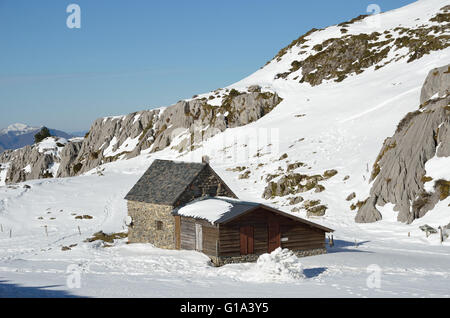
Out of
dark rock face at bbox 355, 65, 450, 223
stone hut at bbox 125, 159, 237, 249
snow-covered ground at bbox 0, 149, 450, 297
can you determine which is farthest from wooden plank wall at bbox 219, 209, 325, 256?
dark rock face at bbox 355, 65, 450, 223

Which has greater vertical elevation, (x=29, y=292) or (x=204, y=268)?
(x=204, y=268)

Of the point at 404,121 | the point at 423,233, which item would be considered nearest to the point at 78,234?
the point at 423,233

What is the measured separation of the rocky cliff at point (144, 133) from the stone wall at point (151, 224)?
5236 centimetres

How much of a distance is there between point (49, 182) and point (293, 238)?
1982 inches

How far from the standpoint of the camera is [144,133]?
376 feet

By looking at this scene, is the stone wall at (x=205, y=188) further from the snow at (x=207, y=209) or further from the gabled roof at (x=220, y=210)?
the snow at (x=207, y=209)

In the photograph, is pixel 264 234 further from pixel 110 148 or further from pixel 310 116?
pixel 110 148

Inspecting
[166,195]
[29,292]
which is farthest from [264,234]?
[29,292]

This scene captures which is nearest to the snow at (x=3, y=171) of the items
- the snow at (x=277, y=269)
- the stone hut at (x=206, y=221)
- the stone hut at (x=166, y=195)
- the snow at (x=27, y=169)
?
the snow at (x=27, y=169)

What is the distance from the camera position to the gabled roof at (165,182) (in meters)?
38.8

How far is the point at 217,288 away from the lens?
25250 mm

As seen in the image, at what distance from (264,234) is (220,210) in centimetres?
336

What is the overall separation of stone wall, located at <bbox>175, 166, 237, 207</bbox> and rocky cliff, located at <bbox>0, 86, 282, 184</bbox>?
5386cm
